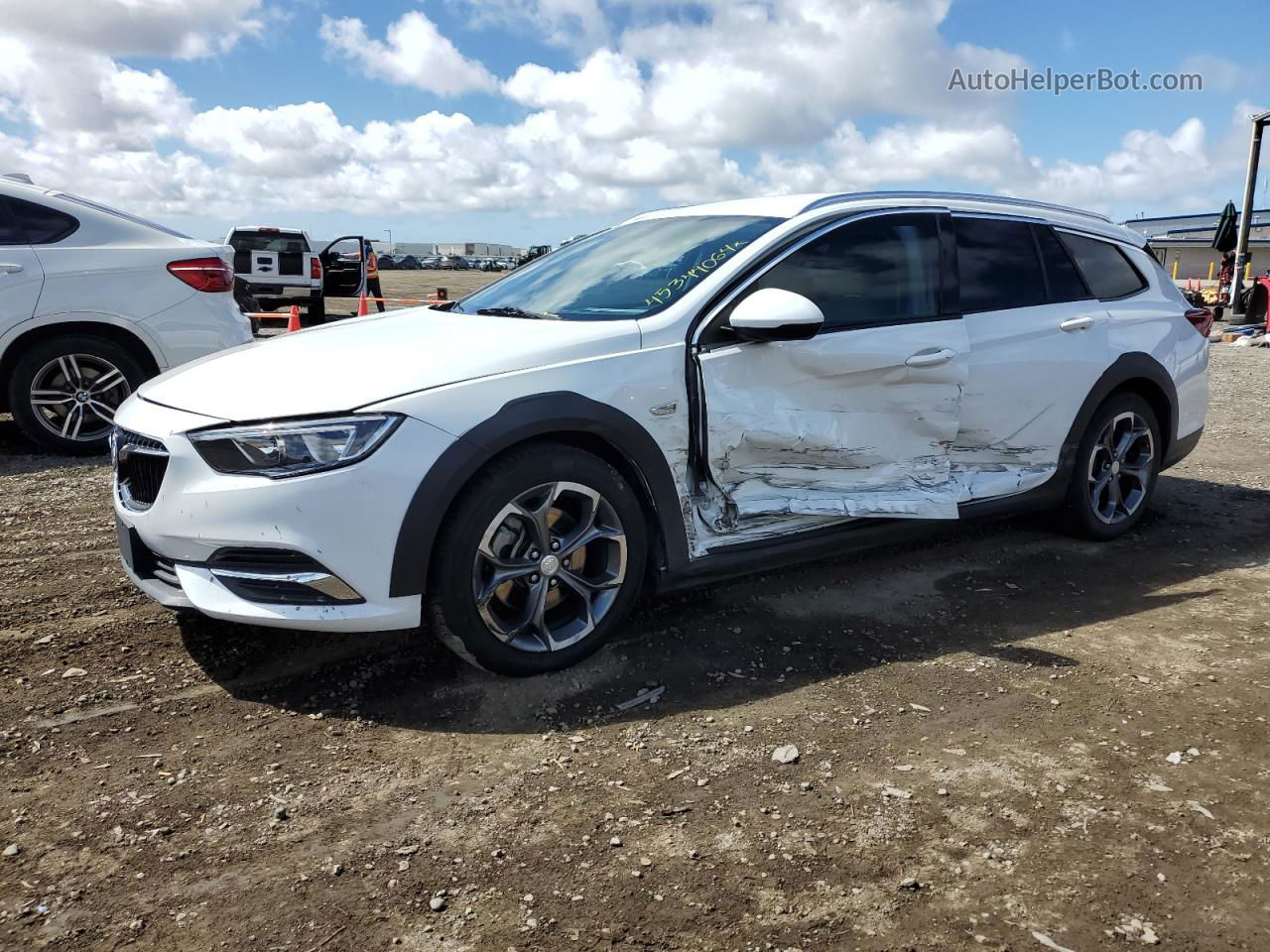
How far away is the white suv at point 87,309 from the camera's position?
6.24 m

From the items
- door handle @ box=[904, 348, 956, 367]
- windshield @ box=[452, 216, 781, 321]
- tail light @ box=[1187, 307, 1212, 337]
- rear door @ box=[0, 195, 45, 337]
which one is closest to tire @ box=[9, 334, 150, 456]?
rear door @ box=[0, 195, 45, 337]

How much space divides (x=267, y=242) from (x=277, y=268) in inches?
25.9

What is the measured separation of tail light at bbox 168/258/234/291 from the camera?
6539 millimetres

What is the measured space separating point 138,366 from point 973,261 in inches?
201

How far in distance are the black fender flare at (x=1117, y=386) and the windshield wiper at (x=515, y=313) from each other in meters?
2.58

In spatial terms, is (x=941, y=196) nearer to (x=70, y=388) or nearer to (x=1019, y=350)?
(x=1019, y=350)

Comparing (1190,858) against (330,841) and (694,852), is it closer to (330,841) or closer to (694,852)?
(694,852)

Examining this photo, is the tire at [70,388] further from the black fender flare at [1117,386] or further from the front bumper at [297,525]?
the black fender flare at [1117,386]

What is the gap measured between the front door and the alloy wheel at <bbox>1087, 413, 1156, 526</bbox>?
1.19 m

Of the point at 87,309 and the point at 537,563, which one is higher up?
the point at 87,309

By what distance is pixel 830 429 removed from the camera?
387cm

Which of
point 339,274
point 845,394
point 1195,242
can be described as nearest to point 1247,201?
point 339,274

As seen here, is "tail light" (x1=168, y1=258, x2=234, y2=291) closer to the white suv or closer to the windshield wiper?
the white suv

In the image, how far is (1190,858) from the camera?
2.45 meters
